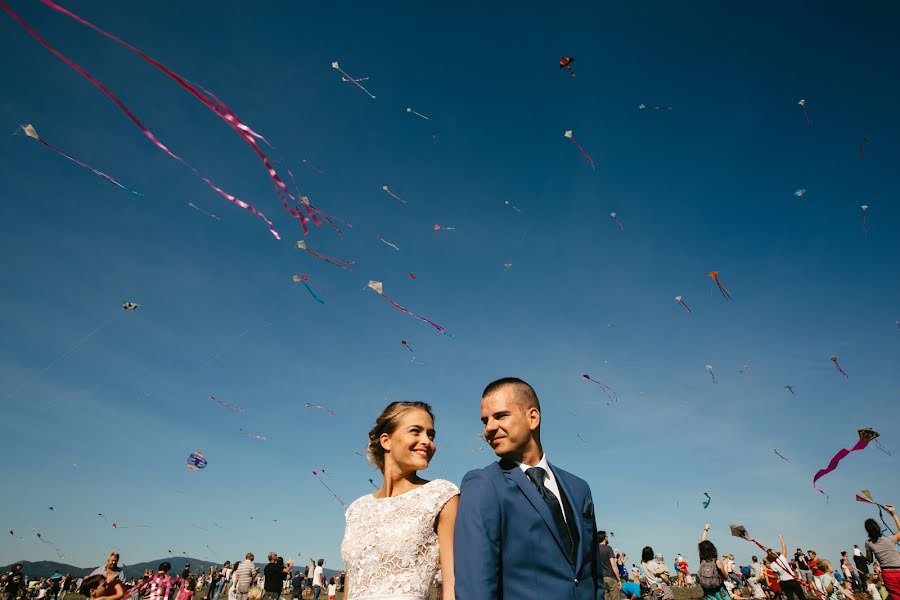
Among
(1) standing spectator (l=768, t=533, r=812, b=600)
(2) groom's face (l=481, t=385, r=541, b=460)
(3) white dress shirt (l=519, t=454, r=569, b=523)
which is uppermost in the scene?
(2) groom's face (l=481, t=385, r=541, b=460)

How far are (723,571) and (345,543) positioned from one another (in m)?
8.65

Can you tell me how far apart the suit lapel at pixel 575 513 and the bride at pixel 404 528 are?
0.60 metres

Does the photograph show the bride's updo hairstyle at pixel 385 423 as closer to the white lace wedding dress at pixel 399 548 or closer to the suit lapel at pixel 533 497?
the white lace wedding dress at pixel 399 548

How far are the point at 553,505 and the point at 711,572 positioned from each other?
27.3 feet

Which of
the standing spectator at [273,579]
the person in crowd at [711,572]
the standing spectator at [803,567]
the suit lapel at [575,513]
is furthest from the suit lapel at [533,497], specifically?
the standing spectator at [803,567]

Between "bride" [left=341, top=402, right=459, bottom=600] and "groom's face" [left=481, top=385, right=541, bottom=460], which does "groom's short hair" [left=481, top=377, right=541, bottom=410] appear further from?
"bride" [left=341, top=402, right=459, bottom=600]

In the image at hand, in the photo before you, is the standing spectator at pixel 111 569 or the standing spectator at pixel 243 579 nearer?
the standing spectator at pixel 111 569

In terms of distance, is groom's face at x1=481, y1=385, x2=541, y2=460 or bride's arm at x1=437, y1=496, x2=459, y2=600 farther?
groom's face at x1=481, y1=385, x2=541, y2=460

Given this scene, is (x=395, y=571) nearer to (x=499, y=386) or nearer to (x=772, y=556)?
(x=499, y=386)

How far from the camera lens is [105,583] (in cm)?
865

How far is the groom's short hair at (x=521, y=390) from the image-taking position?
9.20 feet

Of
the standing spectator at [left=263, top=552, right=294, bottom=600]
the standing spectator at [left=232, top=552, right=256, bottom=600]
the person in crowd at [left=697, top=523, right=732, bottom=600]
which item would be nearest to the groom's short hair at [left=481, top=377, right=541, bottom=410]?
the person in crowd at [left=697, top=523, right=732, bottom=600]

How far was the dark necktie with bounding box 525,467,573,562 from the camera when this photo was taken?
7.57ft

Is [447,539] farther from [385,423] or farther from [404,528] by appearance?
[385,423]
